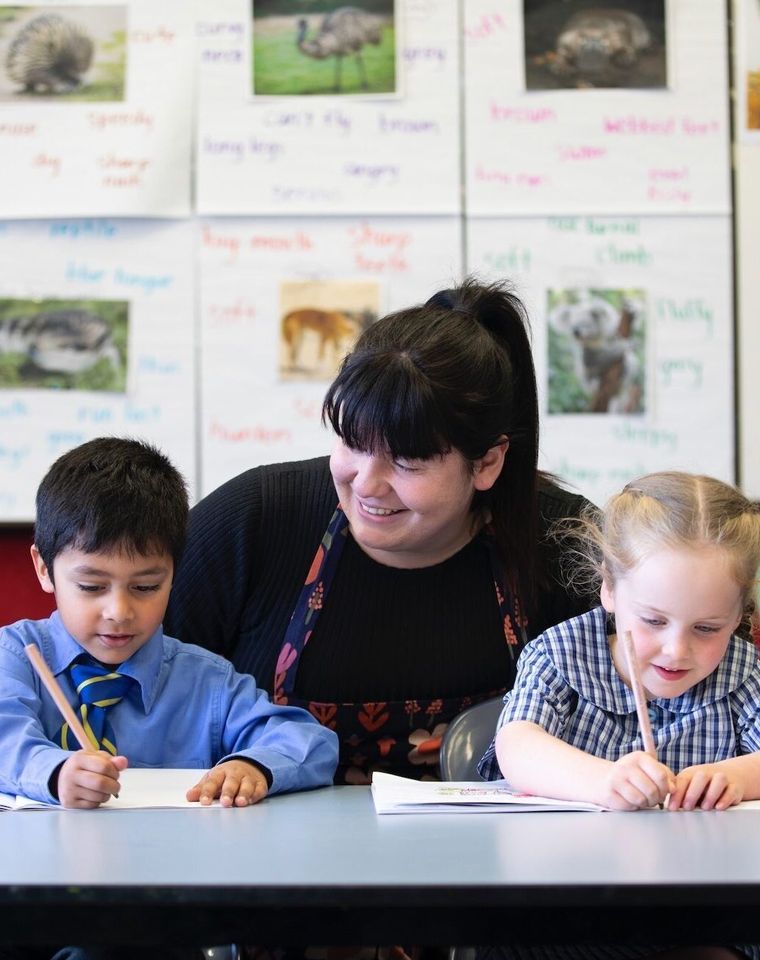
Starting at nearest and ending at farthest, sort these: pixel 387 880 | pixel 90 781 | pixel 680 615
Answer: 1. pixel 387 880
2. pixel 90 781
3. pixel 680 615

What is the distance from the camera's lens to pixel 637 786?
114 cm

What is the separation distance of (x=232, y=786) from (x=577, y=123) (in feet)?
6.14

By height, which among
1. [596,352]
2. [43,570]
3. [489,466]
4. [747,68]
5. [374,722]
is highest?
[747,68]

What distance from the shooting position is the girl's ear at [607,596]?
1424 millimetres

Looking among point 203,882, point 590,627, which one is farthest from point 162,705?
point 203,882

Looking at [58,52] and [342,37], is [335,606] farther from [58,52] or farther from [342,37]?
[58,52]

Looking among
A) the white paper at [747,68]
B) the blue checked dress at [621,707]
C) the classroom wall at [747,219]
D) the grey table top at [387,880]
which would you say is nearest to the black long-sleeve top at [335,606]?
Answer: the blue checked dress at [621,707]

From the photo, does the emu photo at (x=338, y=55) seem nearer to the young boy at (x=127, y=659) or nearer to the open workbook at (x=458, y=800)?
the young boy at (x=127, y=659)

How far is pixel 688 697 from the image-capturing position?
1404 millimetres

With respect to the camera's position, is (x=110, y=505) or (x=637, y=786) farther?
(x=110, y=505)

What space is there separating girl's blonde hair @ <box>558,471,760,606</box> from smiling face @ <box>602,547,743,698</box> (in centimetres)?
2

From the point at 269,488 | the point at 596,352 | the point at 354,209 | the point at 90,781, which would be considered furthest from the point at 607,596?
the point at 354,209

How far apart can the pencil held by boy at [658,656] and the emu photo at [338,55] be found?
144 cm

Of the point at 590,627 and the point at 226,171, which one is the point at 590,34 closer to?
the point at 226,171
